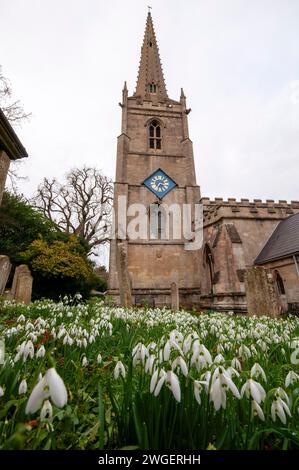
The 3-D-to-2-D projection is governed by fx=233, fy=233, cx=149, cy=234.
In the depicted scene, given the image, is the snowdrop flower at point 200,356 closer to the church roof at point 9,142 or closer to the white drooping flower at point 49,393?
the white drooping flower at point 49,393

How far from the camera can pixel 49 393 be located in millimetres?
995

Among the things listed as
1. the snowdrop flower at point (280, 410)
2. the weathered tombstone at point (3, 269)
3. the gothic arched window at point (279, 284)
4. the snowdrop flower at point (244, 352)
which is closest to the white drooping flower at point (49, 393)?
the snowdrop flower at point (280, 410)

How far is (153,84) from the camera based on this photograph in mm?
29406

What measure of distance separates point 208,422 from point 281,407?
1.38 feet

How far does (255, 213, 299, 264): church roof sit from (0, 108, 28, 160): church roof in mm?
A: 14089

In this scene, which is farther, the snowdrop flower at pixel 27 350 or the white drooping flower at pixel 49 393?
the snowdrop flower at pixel 27 350

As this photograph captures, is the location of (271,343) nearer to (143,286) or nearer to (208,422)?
(208,422)

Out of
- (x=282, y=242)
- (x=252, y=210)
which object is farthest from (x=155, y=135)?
(x=282, y=242)

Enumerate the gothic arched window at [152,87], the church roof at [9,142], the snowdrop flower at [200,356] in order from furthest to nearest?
the gothic arched window at [152,87] < the church roof at [9,142] < the snowdrop flower at [200,356]

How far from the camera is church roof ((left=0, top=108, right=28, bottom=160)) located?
4238 mm

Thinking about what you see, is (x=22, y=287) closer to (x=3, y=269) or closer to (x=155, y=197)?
(x=3, y=269)

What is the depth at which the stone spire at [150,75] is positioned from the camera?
1127 inches

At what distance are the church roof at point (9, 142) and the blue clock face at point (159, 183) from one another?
16903 millimetres

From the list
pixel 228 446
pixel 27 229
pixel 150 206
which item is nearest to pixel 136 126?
pixel 150 206
